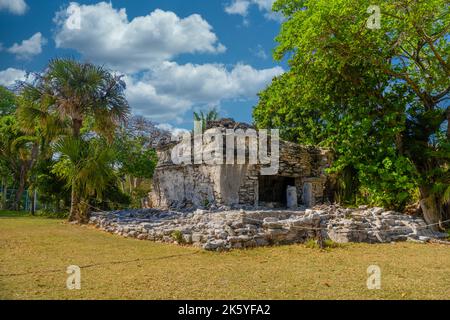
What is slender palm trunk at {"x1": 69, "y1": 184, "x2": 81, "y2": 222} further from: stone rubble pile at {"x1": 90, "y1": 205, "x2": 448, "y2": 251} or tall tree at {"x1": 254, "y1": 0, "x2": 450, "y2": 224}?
tall tree at {"x1": 254, "y1": 0, "x2": 450, "y2": 224}

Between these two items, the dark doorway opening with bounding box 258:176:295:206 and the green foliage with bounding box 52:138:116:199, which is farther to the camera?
the dark doorway opening with bounding box 258:176:295:206

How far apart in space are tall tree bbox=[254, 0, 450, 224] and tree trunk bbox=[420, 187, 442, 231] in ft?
0.09

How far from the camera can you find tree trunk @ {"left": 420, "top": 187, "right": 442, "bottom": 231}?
12.9 meters

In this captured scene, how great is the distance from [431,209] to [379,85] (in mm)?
4418

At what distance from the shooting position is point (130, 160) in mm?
24922

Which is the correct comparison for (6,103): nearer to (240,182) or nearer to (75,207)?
(75,207)

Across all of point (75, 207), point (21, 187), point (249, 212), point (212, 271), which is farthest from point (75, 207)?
point (21, 187)

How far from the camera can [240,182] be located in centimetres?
1384

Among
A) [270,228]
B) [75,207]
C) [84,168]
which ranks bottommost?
[270,228]

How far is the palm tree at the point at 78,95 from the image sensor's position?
1575cm

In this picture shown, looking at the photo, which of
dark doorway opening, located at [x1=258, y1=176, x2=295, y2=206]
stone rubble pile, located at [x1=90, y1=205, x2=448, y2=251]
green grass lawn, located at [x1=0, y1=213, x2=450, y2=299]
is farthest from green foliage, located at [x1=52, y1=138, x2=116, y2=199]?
dark doorway opening, located at [x1=258, y1=176, x2=295, y2=206]

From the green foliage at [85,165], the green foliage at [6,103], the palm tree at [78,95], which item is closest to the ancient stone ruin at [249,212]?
the green foliage at [85,165]
